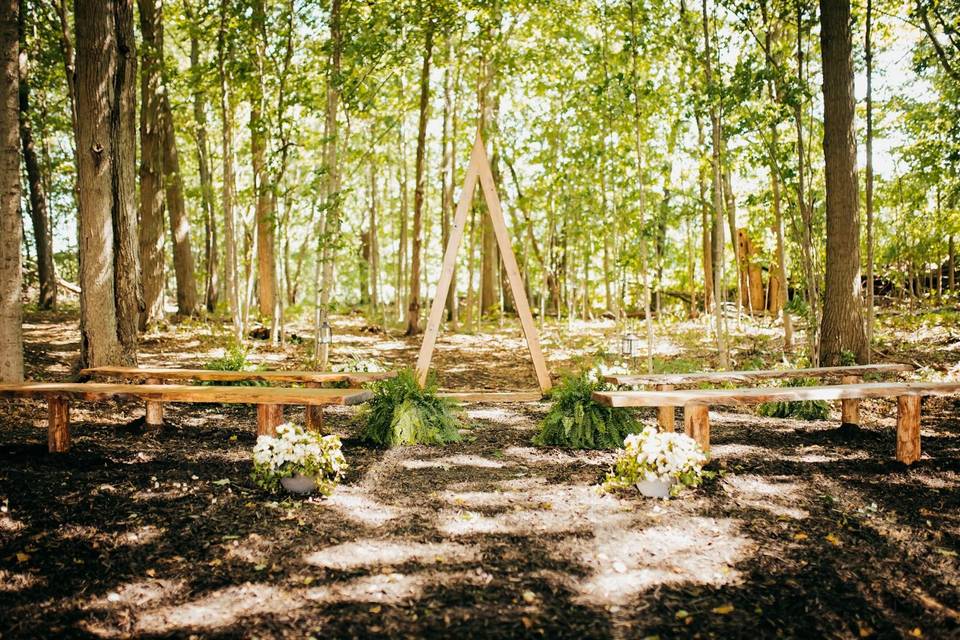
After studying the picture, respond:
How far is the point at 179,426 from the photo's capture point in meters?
6.32

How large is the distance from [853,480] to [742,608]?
7.94ft

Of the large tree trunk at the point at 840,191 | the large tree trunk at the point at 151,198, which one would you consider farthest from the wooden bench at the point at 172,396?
the large tree trunk at the point at 151,198

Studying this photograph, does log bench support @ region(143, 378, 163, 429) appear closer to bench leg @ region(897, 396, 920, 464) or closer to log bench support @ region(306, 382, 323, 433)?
log bench support @ region(306, 382, 323, 433)

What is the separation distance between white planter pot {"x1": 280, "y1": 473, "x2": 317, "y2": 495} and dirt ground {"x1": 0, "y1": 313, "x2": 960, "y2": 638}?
0.11 m

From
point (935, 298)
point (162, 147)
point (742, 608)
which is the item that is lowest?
point (742, 608)

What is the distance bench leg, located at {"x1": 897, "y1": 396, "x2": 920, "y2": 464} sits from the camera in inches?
201

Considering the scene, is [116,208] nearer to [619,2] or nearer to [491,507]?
[491,507]

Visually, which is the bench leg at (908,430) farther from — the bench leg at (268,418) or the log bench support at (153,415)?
the log bench support at (153,415)

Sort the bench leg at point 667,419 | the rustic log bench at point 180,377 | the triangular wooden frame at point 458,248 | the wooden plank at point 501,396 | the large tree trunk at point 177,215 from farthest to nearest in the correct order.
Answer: the large tree trunk at point 177,215
the wooden plank at point 501,396
the triangular wooden frame at point 458,248
the rustic log bench at point 180,377
the bench leg at point 667,419

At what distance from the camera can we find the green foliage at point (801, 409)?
6980 millimetres

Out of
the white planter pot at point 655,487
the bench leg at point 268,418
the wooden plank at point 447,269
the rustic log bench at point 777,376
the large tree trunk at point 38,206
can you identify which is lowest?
the white planter pot at point 655,487

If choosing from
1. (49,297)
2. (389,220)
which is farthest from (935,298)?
(49,297)

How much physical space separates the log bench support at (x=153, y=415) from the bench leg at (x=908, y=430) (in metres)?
6.58

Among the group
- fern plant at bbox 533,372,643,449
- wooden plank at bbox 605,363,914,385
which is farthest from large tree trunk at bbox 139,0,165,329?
wooden plank at bbox 605,363,914,385
